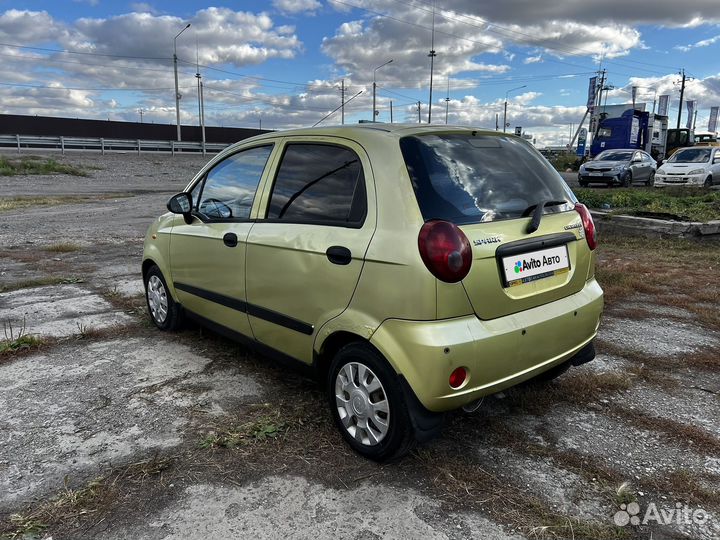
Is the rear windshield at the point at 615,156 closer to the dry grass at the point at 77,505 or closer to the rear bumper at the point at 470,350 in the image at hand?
the rear bumper at the point at 470,350

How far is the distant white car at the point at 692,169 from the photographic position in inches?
714

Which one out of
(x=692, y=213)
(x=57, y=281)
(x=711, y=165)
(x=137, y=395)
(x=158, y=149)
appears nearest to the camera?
(x=137, y=395)

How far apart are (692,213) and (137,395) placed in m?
9.96

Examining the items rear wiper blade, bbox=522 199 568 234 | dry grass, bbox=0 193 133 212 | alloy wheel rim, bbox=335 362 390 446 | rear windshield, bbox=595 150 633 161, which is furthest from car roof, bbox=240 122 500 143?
rear windshield, bbox=595 150 633 161

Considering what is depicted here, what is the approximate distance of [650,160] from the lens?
22359 millimetres

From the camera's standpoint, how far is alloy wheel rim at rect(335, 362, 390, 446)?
2688 mm

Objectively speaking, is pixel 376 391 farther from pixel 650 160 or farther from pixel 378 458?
pixel 650 160

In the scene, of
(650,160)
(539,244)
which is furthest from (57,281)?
(650,160)

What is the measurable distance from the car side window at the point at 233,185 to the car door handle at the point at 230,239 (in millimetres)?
137

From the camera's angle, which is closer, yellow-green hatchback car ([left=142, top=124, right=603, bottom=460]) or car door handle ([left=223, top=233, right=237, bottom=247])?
yellow-green hatchback car ([left=142, top=124, right=603, bottom=460])

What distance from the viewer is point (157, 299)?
15.7ft

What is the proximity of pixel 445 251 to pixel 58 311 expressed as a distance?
4.53 meters

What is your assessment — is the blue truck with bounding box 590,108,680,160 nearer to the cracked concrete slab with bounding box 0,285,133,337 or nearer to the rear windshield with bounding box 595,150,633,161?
the rear windshield with bounding box 595,150,633,161

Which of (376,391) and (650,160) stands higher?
(650,160)
